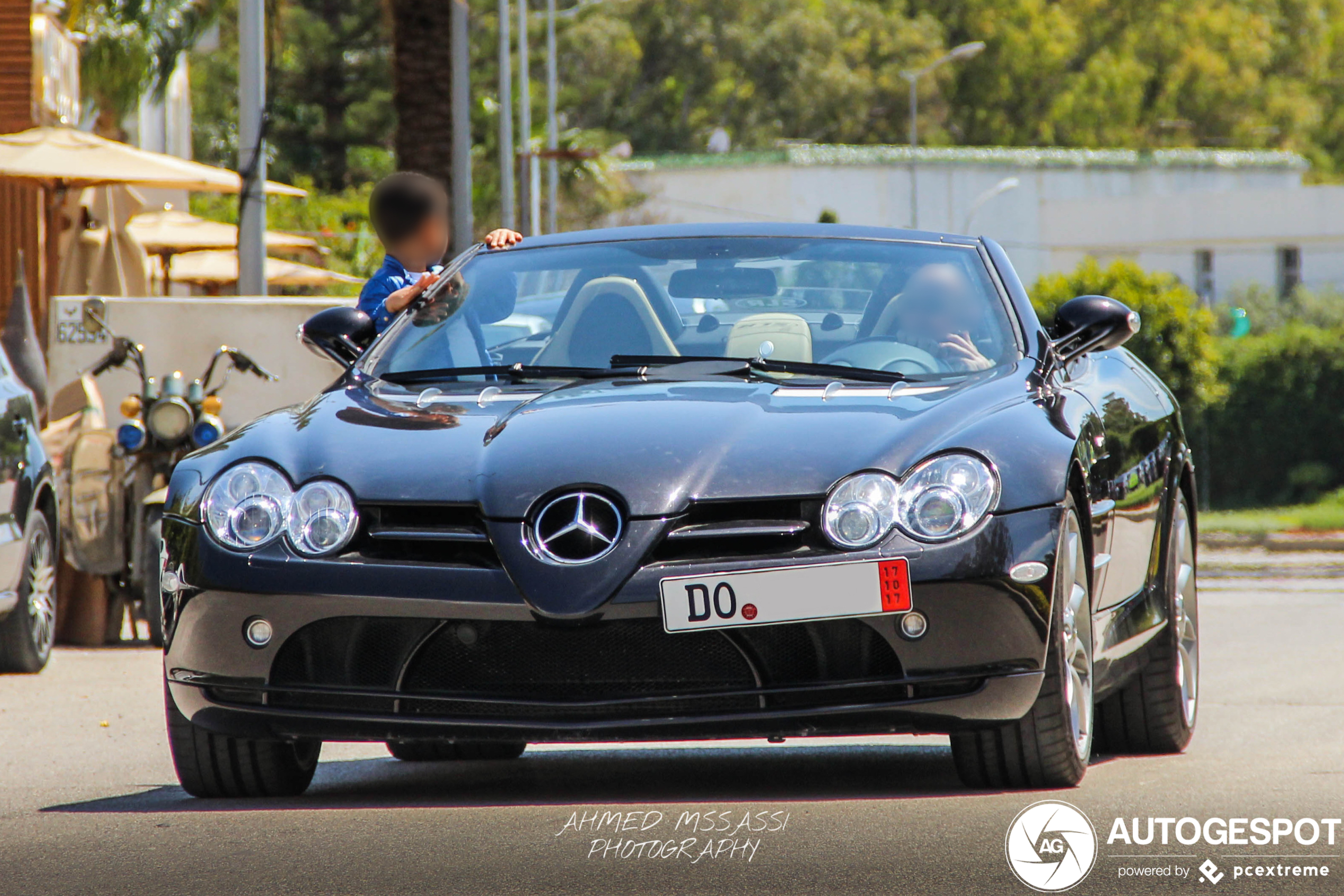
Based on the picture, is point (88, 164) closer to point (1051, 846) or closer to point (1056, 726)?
point (1056, 726)

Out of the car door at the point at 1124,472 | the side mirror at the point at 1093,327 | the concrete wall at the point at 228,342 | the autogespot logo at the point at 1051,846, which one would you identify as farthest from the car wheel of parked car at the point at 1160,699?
the concrete wall at the point at 228,342

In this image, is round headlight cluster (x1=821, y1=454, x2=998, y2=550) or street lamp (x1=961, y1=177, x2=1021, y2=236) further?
street lamp (x1=961, y1=177, x2=1021, y2=236)

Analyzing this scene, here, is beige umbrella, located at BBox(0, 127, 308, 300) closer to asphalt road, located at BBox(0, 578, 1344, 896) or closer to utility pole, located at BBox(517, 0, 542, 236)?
asphalt road, located at BBox(0, 578, 1344, 896)

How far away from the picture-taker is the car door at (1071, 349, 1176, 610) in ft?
17.9

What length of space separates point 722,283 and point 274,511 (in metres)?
1.69

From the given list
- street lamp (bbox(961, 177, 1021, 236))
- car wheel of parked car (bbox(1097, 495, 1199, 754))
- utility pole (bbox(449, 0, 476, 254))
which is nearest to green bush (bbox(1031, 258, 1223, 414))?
street lamp (bbox(961, 177, 1021, 236))

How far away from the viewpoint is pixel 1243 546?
25109 mm

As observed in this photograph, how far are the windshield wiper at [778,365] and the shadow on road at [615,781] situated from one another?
3.33ft

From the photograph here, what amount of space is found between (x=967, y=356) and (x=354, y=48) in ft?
189

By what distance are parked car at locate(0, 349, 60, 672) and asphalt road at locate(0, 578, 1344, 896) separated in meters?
1.69

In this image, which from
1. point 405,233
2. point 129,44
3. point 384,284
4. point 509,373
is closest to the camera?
point 509,373

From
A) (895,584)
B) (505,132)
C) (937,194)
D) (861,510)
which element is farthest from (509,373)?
(937,194)

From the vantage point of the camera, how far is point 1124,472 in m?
5.80

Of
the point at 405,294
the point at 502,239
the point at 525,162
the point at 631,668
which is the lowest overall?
the point at 631,668
